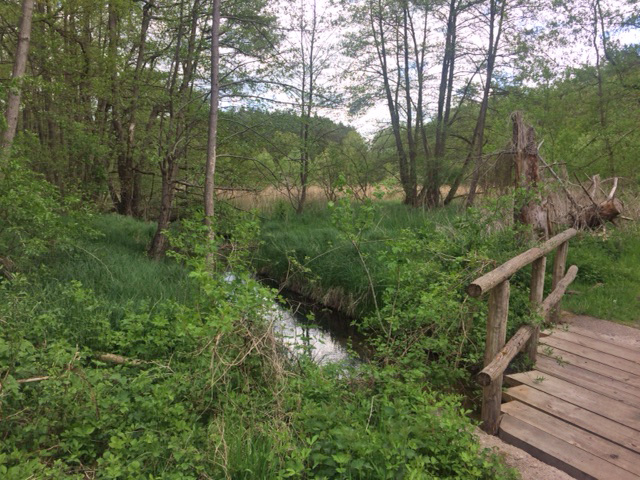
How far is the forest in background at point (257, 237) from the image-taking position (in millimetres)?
2637

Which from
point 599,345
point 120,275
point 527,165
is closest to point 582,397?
point 599,345

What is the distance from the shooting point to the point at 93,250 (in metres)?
7.15

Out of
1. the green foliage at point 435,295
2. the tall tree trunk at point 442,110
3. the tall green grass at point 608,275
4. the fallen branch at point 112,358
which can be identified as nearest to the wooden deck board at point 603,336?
the tall green grass at point 608,275

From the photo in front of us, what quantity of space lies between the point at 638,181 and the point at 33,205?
39.0ft

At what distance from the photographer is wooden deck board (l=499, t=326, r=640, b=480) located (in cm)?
288

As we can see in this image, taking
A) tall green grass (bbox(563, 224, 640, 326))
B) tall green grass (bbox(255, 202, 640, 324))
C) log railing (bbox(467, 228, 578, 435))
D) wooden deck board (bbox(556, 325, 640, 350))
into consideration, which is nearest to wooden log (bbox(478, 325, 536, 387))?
log railing (bbox(467, 228, 578, 435))

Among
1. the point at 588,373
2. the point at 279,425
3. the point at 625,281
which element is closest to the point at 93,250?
the point at 279,425

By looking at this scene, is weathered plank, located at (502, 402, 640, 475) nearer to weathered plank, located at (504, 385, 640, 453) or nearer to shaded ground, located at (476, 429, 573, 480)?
weathered plank, located at (504, 385, 640, 453)

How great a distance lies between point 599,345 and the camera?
4.76 meters

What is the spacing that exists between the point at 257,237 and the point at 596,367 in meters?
5.54

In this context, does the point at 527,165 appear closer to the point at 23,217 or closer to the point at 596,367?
the point at 596,367

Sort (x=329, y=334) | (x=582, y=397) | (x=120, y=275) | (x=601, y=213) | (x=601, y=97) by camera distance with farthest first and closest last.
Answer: (x=601, y=97) < (x=601, y=213) < (x=329, y=334) < (x=120, y=275) < (x=582, y=397)

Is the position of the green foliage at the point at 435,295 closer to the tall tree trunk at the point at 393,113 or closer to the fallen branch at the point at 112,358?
the fallen branch at the point at 112,358

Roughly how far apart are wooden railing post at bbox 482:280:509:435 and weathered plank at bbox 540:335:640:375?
179 centimetres
